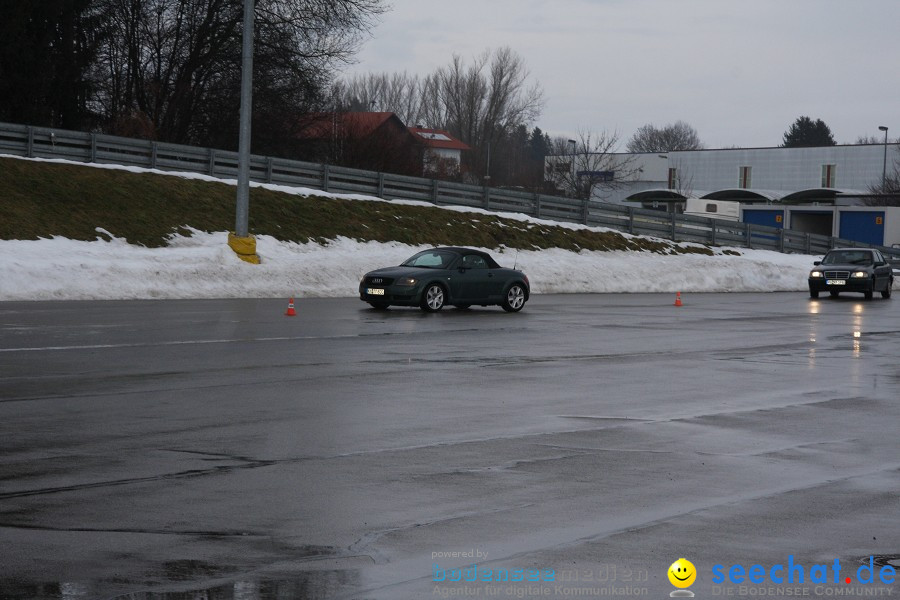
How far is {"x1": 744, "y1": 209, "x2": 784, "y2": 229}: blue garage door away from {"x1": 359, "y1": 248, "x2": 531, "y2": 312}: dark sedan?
182 ft

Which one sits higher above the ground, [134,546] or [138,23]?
[138,23]

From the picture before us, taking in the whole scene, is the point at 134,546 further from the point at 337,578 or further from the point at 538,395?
the point at 538,395

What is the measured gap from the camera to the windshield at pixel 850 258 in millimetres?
38062

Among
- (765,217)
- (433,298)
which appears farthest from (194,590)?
A: (765,217)

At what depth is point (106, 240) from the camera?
32656mm

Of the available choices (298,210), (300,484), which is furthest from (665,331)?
(298,210)

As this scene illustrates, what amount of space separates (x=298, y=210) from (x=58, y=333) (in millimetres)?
24081

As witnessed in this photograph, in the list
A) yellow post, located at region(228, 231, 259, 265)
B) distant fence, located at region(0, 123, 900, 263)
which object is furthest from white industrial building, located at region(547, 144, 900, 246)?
yellow post, located at region(228, 231, 259, 265)

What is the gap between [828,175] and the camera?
108938mm

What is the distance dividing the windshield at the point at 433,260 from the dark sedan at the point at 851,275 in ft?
53.0

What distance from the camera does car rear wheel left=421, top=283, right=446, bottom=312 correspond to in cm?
2456

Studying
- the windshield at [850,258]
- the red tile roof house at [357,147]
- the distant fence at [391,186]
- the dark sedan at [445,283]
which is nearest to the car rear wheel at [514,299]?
the dark sedan at [445,283]

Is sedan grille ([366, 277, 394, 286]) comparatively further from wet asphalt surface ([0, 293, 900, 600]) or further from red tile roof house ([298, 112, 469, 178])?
red tile roof house ([298, 112, 469, 178])

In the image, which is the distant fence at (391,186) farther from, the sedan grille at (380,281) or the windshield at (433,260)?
the sedan grille at (380,281)
